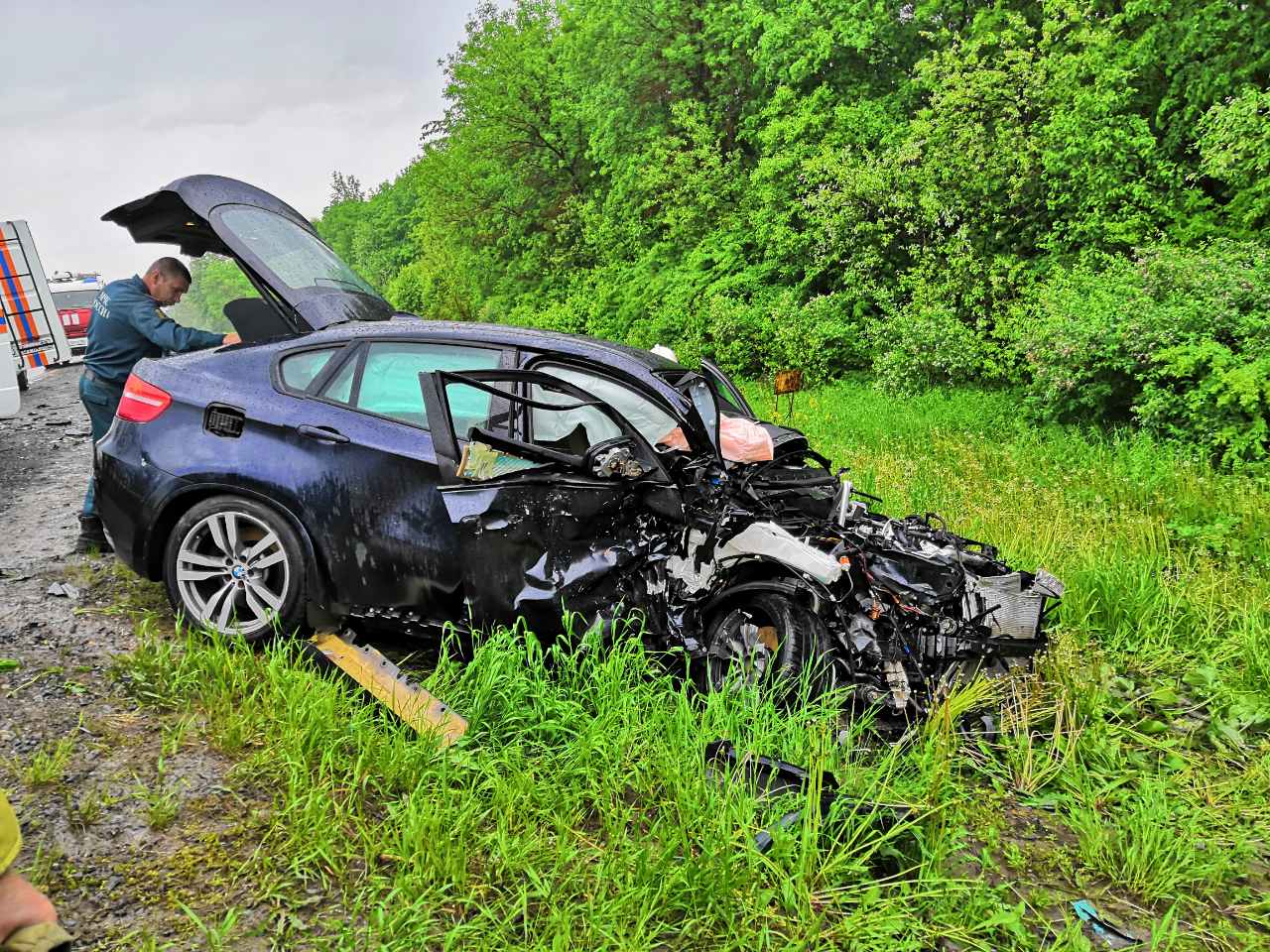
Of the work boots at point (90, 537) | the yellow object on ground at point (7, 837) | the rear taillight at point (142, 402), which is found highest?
the rear taillight at point (142, 402)

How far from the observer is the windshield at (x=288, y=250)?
476cm

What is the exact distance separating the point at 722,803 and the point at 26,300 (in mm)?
17424

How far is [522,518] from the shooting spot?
3471mm

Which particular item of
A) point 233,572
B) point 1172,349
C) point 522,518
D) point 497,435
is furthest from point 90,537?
point 1172,349

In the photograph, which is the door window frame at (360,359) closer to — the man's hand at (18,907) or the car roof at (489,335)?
the car roof at (489,335)

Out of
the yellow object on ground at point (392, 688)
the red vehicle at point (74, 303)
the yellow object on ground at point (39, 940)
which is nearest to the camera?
the yellow object on ground at point (39, 940)

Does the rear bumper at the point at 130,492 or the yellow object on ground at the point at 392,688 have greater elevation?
the rear bumper at the point at 130,492

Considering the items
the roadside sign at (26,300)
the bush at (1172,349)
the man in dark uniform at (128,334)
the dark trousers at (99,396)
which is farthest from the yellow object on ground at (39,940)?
the roadside sign at (26,300)

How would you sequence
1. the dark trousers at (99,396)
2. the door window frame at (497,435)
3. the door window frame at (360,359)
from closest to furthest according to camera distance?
the door window frame at (497,435) < the door window frame at (360,359) < the dark trousers at (99,396)

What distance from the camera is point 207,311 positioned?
10812cm

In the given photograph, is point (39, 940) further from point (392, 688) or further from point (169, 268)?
point (169, 268)

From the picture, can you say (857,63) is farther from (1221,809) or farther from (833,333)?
(1221,809)

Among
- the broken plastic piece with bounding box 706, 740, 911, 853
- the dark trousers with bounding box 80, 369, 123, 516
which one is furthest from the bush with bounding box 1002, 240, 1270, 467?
the dark trousers with bounding box 80, 369, 123, 516

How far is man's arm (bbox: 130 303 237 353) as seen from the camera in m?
5.32
